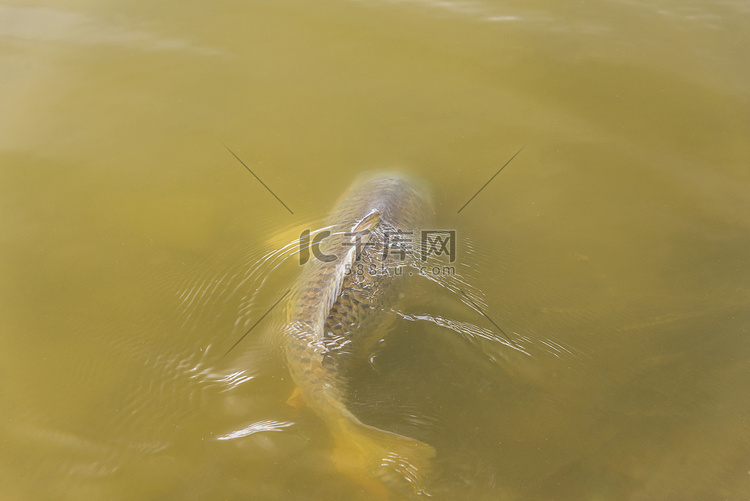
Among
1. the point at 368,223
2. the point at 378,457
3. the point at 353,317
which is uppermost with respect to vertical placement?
the point at 368,223

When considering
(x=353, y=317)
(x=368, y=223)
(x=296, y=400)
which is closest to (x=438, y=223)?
(x=368, y=223)

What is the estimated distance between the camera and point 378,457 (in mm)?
2320

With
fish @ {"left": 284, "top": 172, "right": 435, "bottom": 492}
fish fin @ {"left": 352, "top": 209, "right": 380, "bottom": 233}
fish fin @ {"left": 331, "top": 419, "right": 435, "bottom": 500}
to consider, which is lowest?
fish fin @ {"left": 331, "top": 419, "right": 435, "bottom": 500}

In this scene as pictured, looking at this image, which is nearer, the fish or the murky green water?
the fish

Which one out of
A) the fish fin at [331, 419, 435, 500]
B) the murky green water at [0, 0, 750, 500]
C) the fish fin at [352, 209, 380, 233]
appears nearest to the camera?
the fish fin at [331, 419, 435, 500]

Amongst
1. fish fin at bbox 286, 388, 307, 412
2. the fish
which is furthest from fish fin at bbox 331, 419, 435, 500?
fish fin at bbox 286, 388, 307, 412

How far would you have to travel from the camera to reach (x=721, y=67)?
468 cm

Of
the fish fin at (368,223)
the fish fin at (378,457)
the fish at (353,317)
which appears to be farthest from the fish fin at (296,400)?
the fish fin at (368,223)

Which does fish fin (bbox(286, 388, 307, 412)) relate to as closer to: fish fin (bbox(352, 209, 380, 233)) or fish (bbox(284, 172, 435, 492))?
fish (bbox(284, 172, 435, 492))

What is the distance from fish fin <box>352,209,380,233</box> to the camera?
314 centimetres

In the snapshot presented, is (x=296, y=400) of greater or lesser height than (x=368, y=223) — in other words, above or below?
below

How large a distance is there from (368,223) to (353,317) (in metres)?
0.73

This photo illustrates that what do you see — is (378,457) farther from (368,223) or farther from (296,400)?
(368,223)

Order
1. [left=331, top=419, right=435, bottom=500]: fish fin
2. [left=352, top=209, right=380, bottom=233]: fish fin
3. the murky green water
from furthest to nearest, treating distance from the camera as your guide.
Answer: [left=352, top=209, right=380, bottom=233]: fish fin, the murky green water, [left=331, top=419, right=435, bottom=500]: fish fin
